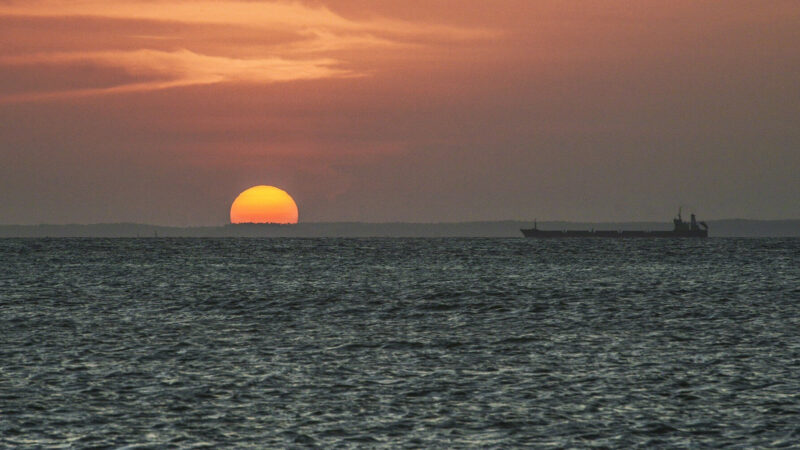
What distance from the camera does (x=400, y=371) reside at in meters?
36.8

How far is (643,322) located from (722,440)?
105ft

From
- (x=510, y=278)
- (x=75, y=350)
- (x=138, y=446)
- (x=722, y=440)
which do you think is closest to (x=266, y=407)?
(x=138, y=446)

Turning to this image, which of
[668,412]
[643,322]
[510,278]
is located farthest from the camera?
[510,278]

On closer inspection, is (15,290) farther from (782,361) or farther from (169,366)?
(782,361)

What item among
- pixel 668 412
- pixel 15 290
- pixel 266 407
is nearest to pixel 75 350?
pixel 266 407

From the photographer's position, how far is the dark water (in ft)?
86.8

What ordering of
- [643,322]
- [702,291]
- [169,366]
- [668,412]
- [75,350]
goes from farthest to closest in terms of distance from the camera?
1. [702,291]
2. [643,322]
3. [75,350]
4. [169,366]
5. [668,412]

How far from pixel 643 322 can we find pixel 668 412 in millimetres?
28566

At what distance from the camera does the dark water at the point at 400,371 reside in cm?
2645

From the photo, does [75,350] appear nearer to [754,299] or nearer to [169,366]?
[169,366]

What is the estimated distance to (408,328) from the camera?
53.8 m

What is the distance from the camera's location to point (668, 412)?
28.9m

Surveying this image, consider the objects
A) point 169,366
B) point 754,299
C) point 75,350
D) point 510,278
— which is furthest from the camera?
point 510,278

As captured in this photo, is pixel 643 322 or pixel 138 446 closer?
pixel 138 446
